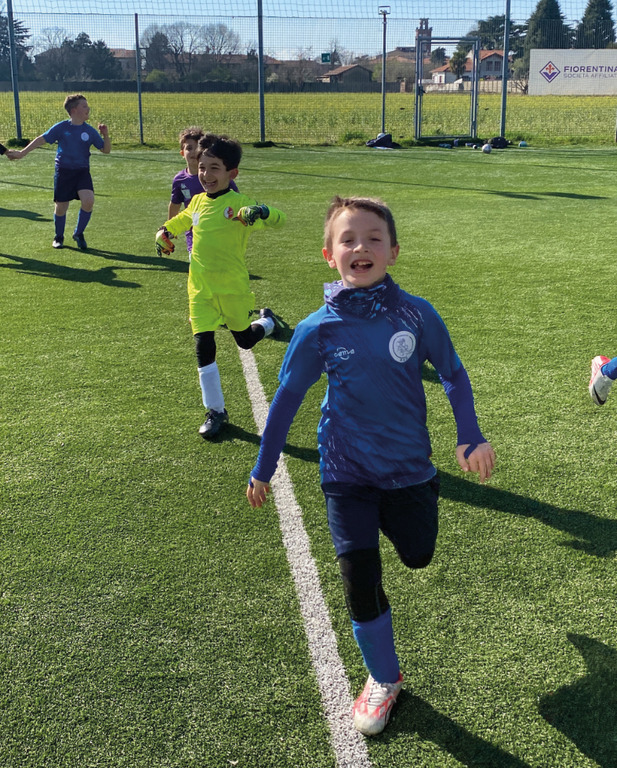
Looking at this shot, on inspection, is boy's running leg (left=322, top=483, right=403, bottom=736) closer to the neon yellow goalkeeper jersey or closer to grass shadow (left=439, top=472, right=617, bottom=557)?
grass shadow (left=439, top=472, right=617, bottom=557)

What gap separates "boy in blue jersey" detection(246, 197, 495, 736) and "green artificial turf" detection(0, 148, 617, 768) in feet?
1.25

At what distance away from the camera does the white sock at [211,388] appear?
506 cm

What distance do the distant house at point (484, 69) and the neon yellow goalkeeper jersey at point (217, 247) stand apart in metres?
21.6

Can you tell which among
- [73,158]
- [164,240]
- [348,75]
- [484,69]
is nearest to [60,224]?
[73,158]

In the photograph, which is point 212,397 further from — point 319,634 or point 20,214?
point 20,214

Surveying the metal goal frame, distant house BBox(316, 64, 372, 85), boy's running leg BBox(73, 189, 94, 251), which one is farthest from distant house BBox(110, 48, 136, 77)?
boy's running leg BBox(73, 189, 94, 251)

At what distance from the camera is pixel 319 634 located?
3111 millimetres

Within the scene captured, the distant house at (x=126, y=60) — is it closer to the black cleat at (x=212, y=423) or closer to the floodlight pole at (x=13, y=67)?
the floodlight pole at (x=13, y=67)

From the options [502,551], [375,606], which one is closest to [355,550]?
[375,606]

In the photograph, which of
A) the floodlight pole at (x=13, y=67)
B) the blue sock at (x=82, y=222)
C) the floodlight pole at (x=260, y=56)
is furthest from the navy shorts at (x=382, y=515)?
the floodlight pole at (x=13, y=67)

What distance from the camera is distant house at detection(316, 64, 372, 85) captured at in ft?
86.8

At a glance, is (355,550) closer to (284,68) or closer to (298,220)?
(298,220)

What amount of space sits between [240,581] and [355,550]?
3.32ft

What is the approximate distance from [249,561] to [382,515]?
1083 mm
